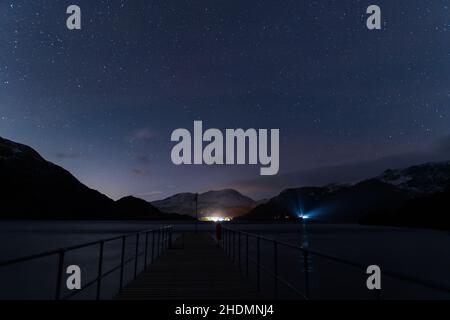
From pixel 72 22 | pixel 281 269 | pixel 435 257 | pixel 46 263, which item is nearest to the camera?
pixel 72 22

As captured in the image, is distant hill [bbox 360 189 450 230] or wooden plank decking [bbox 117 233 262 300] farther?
distant hill [bbox 360 189 450 230]

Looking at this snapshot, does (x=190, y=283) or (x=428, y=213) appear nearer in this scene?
(x=190, y=283)

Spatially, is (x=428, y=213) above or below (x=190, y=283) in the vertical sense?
above

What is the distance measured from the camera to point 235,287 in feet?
28.0

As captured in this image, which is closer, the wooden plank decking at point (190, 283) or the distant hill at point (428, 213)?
the wooden plank decking at point (190, 283)
